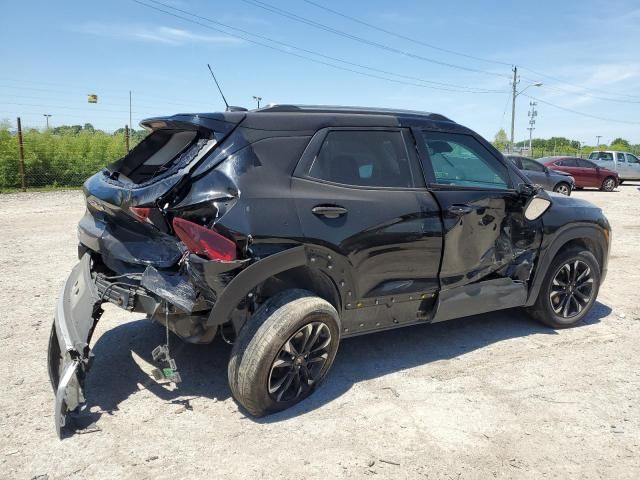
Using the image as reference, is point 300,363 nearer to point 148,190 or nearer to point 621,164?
point 148,190

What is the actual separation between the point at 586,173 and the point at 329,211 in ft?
71.6

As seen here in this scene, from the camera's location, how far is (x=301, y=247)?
3.11 m

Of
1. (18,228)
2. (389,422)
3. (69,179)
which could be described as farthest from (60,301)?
(69,179)

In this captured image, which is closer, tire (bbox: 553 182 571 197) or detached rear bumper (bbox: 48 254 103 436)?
detached rear bumper (bbox: 48 254 103 436)

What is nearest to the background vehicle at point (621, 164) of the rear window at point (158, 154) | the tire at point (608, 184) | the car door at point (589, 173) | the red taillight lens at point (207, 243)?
the tire at point (608, 184)

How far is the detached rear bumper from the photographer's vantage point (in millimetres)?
2848

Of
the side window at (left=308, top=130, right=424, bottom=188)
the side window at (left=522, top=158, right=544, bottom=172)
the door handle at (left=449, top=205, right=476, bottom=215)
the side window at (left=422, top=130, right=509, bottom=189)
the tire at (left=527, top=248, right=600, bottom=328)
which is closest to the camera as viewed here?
the side window at (left=308, top=130, right=424, bottom=188)

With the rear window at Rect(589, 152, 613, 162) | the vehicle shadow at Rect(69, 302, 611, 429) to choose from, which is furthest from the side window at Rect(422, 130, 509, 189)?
the rear window at Rect(589, 152, 613, 162)

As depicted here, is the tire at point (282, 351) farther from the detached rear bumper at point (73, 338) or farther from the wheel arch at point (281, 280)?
the detached rear bumper at point (73, 338)

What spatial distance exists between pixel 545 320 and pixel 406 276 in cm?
188

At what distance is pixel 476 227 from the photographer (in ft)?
13.0

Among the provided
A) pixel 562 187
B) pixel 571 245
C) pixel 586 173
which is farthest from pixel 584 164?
pixel 571 245

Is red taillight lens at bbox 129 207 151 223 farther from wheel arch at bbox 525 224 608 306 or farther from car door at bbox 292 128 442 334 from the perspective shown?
wheel arch at bbox 525 224 608 306

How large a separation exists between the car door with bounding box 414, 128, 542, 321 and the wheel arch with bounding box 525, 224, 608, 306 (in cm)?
11
